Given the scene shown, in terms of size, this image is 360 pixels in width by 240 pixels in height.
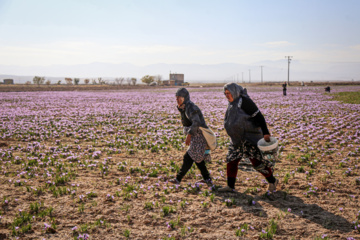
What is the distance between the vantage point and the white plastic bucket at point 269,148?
5.27 m

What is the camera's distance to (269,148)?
526 centimetres

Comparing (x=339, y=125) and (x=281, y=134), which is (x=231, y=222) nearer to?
(x=281, y=134)

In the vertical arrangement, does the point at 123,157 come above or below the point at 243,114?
below

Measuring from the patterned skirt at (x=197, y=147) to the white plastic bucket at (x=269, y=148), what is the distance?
1.38 metres

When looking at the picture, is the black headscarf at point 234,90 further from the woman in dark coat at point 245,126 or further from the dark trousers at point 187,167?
the dark trousers at point 187,167

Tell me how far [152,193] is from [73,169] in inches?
118

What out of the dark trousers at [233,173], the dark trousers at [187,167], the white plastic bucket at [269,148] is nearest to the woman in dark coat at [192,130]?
the dark trousers at [187,167]

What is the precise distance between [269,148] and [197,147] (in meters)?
1.72

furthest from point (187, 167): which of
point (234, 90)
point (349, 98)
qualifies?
point (349, 98)

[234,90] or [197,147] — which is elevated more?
[234,90]

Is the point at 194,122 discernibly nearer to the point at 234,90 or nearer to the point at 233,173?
the point at 234,90

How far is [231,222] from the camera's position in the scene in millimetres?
4938

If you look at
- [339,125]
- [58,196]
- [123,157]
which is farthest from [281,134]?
[58,196]

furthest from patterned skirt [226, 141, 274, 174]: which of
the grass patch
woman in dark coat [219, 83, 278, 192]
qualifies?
the grass patch
